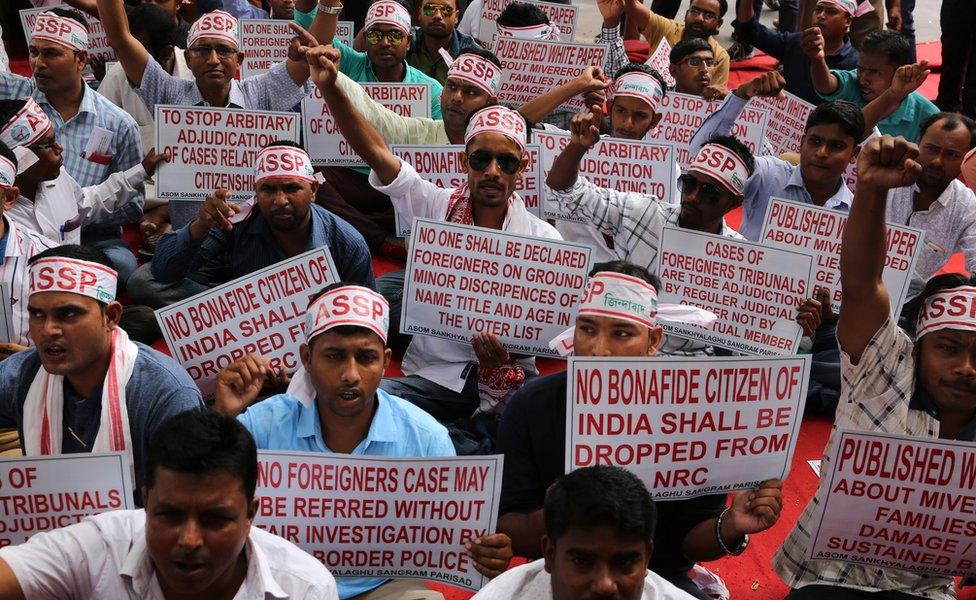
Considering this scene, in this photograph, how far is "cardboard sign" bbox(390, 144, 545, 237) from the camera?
6.08 m

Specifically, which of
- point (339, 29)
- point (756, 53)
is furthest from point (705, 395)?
point (756, 53)

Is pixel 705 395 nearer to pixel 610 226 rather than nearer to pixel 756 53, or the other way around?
pixel 610 226

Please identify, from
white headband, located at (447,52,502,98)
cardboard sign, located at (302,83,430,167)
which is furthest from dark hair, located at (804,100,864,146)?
cardboard sign, located at (302,83,430,167)

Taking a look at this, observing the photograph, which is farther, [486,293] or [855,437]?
[486,293]

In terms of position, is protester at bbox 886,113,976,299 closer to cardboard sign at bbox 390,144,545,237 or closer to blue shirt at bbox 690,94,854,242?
blue shirt at bbox 690,94,854,242

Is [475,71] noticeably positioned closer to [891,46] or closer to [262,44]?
[262,44]

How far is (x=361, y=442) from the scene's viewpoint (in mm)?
3914

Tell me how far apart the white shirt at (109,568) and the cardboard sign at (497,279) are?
205 cm

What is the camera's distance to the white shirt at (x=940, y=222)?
6191mm

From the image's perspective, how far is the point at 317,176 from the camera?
5.60 metres

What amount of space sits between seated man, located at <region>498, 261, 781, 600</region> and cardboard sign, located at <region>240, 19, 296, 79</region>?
4.51m

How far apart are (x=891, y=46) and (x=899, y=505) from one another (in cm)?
473

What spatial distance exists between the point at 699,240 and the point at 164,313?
7.48 feet

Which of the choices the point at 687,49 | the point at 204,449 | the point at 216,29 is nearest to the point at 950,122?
the point at 687,49
